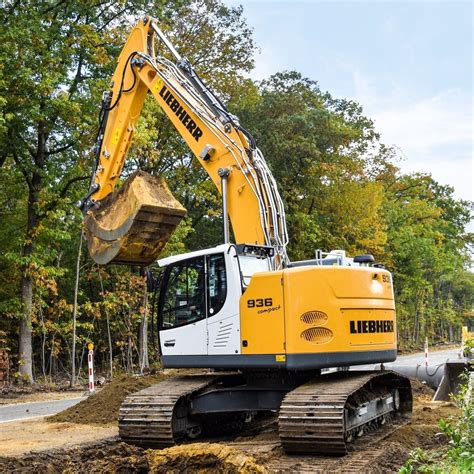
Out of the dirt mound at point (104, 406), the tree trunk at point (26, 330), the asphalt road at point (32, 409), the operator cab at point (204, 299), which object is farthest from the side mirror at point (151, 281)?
the tree trunk at point (26, 330)

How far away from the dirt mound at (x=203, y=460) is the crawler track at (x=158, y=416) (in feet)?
2.50

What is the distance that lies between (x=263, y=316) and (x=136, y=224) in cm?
198

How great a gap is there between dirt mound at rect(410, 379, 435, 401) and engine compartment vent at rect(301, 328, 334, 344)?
5.89 meters

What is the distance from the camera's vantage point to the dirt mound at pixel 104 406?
10877 millimetres

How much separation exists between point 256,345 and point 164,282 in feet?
5.61

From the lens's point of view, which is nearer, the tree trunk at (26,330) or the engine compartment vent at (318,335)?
the engine compartment vent at (318,335)

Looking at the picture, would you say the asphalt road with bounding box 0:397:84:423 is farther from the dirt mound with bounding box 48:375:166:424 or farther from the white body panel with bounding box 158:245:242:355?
the white body panel with bounding box 158:245:242:355

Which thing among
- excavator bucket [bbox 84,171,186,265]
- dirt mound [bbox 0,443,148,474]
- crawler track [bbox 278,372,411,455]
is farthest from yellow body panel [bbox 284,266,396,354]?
dirt mound [bbox 0,443,148,474]

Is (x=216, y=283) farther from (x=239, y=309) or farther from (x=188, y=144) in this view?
(x=188, y=144)

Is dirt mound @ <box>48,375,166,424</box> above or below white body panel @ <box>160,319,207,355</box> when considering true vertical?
below

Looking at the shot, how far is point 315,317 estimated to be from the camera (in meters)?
7.75

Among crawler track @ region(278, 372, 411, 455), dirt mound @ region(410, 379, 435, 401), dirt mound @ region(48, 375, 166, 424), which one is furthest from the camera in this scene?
dirt mound @ region(410, 379, 435, 401)

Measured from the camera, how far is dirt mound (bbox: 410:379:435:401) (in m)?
13.0

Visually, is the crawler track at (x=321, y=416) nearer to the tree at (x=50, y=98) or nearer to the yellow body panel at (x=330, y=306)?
the yellow body panel at (x=330, y=306)
